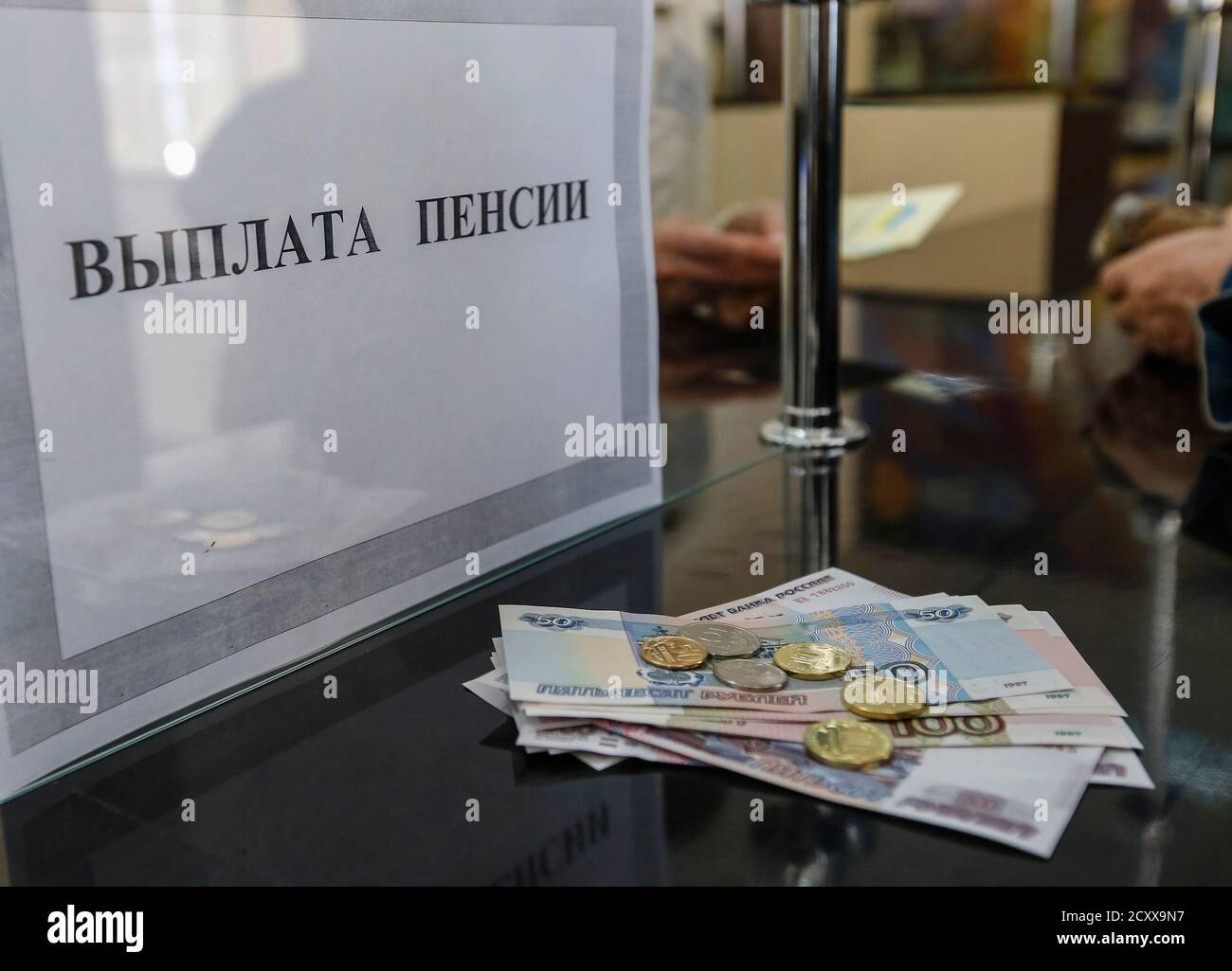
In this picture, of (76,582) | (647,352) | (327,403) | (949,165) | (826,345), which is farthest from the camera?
(949,165)

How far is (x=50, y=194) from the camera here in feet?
1.78

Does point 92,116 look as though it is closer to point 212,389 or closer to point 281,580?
point 212,389

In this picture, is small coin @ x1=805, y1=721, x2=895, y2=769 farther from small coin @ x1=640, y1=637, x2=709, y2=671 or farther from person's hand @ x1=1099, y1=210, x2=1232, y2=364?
person's hand @ x1=1099, y1=210, x2=1232, y2=364

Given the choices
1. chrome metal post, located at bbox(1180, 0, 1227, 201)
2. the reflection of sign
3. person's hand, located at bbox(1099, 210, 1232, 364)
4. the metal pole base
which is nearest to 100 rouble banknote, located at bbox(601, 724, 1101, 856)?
the reflection of sign

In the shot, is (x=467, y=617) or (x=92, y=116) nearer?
(x=92, y=116)

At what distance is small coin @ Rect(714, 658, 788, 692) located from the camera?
59cm

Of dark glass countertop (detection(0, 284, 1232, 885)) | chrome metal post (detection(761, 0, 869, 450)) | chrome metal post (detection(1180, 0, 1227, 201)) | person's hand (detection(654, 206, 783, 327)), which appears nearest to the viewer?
dark glass countertop (detection(0, 284, 1232, 885))

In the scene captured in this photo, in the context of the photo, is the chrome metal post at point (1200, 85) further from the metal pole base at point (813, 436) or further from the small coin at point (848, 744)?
the small coin at point (848, 744)

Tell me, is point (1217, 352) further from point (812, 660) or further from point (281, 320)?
point (281, 320)

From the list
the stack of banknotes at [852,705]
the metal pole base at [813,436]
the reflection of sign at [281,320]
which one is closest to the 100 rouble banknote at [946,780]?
the stack of banknotes at [852,705]

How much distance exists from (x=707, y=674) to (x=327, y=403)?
252mm

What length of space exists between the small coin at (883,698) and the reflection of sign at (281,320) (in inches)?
10.9

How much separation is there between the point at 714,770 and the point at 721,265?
0.91 meters

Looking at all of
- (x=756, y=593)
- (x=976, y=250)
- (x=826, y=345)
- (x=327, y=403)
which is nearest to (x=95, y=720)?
(x=327, y=403)
